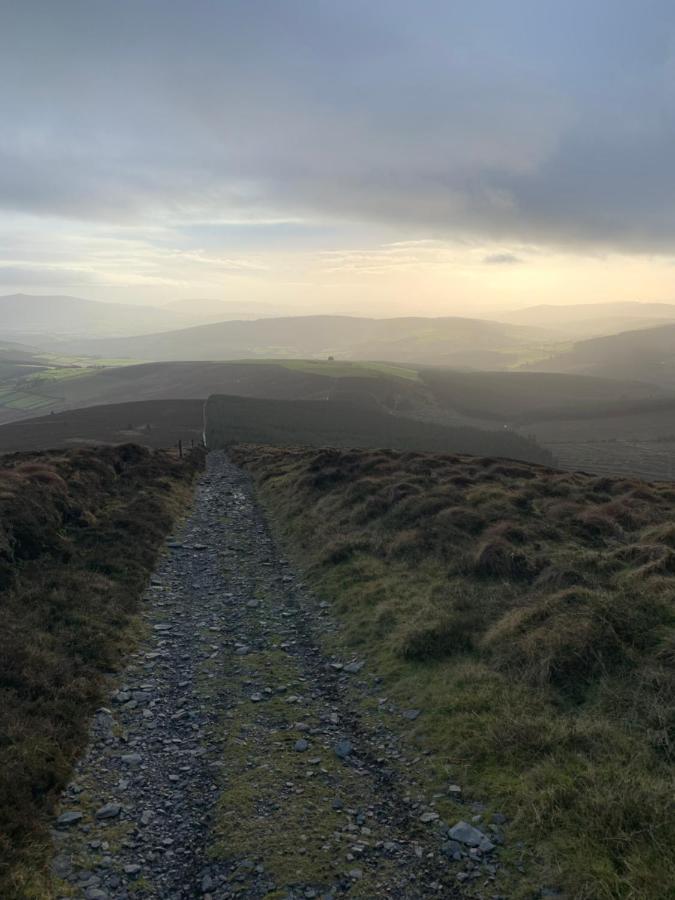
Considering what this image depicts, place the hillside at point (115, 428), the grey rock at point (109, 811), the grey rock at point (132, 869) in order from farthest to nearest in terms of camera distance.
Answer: the hillside at point (115, 428) → the grey rock at point (109, 811) → the grey rock at point (132, 869)

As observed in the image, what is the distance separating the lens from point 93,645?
12.1 metres

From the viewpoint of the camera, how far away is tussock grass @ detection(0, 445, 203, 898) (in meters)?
7.47

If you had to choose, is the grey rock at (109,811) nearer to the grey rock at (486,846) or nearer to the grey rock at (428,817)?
the grey rock at (428,817)

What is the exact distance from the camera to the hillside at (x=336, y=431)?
77.2 m

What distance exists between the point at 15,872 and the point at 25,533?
13072 mm

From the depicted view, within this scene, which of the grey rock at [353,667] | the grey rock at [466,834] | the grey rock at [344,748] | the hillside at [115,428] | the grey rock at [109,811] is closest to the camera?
the grey rock at [466,834]

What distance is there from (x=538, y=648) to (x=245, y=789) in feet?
19.0

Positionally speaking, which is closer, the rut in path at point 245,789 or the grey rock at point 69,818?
the rut in path at point 245,789

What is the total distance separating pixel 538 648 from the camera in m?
10.4

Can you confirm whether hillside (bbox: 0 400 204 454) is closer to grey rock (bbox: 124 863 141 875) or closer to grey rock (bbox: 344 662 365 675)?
grey rock (bbox: 344 662 365 675)

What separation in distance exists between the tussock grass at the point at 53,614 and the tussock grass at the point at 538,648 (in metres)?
5.59

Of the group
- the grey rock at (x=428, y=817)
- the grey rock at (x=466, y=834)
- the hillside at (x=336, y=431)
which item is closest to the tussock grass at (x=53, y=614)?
the grey rock at (x=428, y=817)

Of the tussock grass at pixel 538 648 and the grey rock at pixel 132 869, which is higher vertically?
the tussock grass at pixel 538 648

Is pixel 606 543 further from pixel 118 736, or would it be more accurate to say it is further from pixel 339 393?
pixel 339 393
